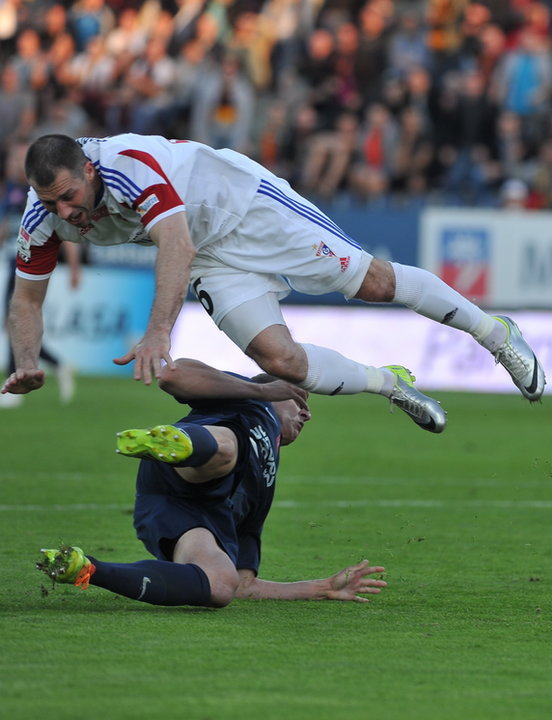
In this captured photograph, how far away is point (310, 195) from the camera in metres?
21.1

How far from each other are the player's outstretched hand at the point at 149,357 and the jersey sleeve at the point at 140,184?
68 cm

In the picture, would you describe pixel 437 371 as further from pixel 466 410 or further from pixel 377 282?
pixel 377 282

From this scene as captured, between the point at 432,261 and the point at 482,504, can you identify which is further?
the point at 432,261

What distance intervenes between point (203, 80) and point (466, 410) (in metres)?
7.66

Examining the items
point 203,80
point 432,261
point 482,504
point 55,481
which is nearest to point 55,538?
point 55,481

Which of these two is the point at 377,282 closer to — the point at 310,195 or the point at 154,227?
the point at 154,227

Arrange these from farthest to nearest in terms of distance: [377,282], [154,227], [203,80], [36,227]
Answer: [203,80]
[377,282]
[36,227]
[154,227]

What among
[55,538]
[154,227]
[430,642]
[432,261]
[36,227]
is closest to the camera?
[430,642]

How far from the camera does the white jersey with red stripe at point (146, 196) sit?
253 inches

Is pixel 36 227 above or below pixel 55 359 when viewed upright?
above

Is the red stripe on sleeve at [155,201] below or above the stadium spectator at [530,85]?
below

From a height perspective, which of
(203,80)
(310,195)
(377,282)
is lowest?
(377,282)

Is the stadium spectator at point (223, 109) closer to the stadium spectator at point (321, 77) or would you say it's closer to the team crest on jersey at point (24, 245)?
Result: the stadium spectator at point (321, 77)

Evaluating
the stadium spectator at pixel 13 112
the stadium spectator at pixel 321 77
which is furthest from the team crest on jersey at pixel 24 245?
the stadium spectator at pixel 13 112
